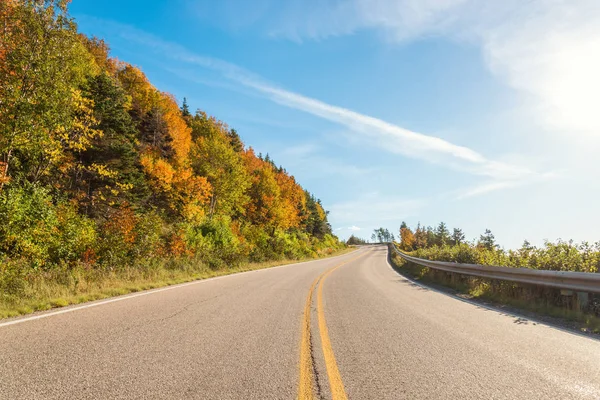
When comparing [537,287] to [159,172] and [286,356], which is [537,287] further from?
[159,172]

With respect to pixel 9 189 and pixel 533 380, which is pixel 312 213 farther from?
pixel 533 380

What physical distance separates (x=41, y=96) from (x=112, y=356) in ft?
36.4

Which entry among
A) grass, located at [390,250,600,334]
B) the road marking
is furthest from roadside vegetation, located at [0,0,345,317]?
grass, located at [390,250,600,334]

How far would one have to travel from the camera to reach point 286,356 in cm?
394

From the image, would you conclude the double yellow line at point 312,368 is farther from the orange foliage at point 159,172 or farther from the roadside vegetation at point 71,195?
the orange foliage at point 159,172

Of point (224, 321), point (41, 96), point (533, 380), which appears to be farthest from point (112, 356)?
point (41, 96)

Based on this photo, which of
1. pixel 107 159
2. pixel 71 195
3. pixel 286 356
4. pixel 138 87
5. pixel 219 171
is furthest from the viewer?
pixel 138 87

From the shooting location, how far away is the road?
2.96m

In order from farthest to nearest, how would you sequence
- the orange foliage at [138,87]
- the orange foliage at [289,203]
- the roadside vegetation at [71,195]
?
the orange foliage at [289,203] → the orange foliage at [138,87] → the roadside vegetation at [71,195]

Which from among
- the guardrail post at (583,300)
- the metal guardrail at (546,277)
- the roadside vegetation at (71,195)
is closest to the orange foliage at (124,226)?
the roadside vegetation at (71,195)

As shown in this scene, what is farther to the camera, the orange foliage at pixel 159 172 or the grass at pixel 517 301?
the orange foliage at pixel 159 172

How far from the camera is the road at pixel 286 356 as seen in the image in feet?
9.73

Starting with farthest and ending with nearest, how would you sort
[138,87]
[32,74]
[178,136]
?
[138,87] → [178,136] → [32,74]

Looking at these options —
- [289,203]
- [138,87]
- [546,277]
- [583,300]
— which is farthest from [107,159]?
[289,203]
